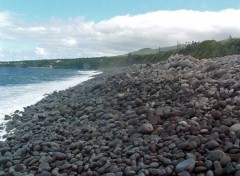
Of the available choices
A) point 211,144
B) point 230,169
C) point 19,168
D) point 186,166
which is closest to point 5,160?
point 19,168

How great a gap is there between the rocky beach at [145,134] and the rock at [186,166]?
16 millimetres

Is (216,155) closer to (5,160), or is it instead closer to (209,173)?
(209,173)

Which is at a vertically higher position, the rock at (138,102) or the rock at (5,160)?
the rock at (138,102)

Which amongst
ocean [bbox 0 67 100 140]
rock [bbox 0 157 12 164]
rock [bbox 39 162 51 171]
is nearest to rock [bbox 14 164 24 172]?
rock [bbox 39 162 51 171]

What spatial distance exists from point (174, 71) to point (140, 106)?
4.17 meters

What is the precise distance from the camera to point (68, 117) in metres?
11.5

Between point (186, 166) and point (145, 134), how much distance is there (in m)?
2.11

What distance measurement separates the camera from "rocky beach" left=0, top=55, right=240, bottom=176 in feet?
21.3

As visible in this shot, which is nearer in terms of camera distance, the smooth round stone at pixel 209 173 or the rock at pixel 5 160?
the smooth round stone at pixel 209 173

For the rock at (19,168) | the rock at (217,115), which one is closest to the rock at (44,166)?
the rock at (19,168)

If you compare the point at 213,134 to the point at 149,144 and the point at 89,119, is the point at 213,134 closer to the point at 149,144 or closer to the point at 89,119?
the point at 149,144

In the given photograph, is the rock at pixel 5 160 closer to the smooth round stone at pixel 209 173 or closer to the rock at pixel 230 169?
Answer: the smooth round stone at pixel 209 173

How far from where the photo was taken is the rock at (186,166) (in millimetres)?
6074

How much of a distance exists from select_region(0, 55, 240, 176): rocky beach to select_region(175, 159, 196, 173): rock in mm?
16
